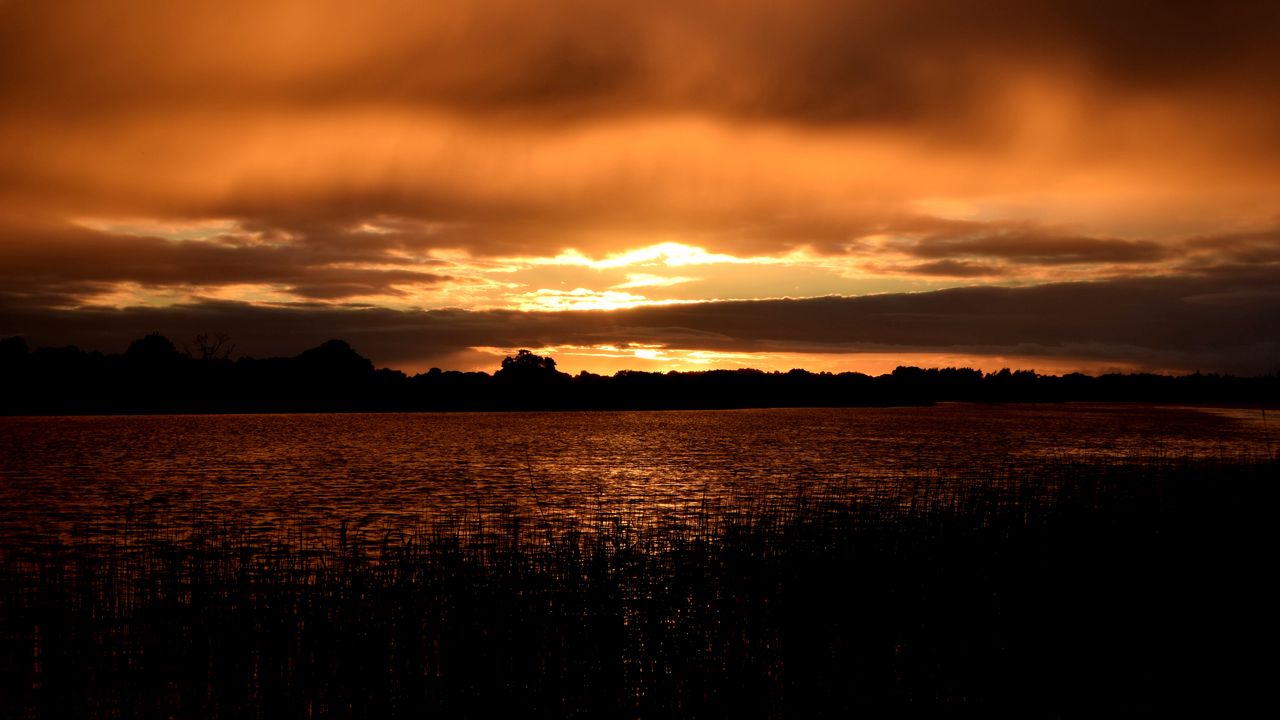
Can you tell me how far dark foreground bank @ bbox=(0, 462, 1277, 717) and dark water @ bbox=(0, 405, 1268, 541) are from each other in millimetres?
9647

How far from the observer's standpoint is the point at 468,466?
55.3m

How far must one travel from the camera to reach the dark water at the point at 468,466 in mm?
34438

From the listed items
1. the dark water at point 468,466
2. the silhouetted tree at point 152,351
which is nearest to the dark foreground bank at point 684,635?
the dark water at point 468,466

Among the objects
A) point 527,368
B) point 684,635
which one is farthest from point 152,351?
point 684,635

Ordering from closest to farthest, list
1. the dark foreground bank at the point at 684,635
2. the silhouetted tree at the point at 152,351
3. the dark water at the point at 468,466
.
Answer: the dark foreground bank at the point at 684,635 < the dark water at the point at 468,466 < the silhouetted tree at the point at 152,351

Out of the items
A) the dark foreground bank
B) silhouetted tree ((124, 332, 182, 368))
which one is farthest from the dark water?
silhouetted tree ((124, 332, 182, 368))

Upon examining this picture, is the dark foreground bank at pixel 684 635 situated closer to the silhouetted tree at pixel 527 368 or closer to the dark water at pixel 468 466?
the dark water at pixel 468 466

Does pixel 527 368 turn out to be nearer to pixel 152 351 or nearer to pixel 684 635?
pixel 152 351

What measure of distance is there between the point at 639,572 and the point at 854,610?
16.1 ft

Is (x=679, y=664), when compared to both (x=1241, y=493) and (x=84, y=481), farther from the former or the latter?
(x=84, y=481)

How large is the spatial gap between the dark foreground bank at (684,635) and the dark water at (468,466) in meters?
9.65

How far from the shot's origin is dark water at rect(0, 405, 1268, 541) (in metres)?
34.4

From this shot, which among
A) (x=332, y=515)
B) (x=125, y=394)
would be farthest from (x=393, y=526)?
(x=125, y=394)

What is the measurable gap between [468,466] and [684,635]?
4337cm
